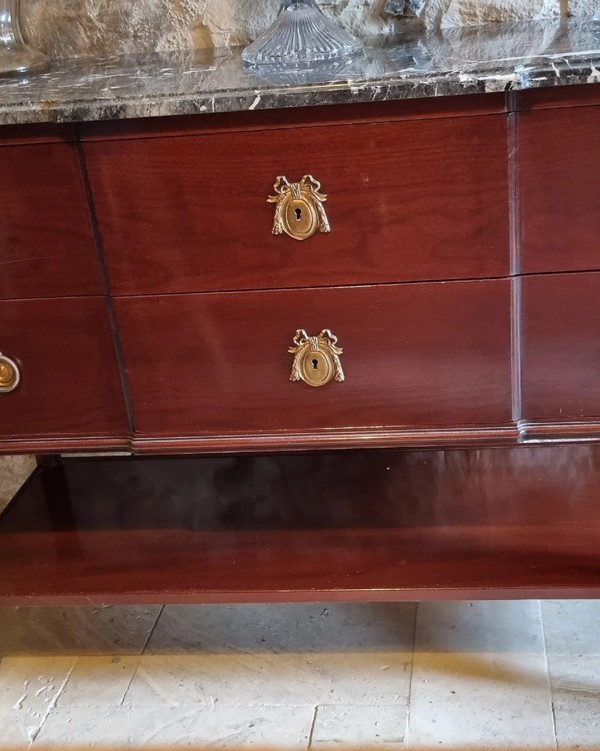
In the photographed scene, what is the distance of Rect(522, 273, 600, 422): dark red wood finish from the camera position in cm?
106

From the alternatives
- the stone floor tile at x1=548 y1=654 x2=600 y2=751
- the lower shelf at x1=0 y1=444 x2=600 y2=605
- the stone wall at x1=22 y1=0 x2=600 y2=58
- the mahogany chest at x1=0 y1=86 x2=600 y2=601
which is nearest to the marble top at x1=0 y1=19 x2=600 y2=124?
the mahogany chest at x1=0 y1=86 x2=600 y2=601

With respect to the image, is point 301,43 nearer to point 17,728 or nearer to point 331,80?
point 331,80

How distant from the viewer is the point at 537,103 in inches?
38.2

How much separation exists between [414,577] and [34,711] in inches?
25.2

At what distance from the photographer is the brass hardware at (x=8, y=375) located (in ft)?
3.85

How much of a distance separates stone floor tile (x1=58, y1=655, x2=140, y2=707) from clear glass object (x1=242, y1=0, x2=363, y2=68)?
95 centimetres

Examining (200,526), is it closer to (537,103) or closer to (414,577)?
(414,577)

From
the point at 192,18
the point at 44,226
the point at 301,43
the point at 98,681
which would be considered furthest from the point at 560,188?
the point at 98,681

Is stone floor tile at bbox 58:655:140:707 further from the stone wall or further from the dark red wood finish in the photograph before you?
the stone wall

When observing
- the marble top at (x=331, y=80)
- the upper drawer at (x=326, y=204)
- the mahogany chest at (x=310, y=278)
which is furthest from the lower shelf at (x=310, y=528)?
the marble top at (x=331, y=80)

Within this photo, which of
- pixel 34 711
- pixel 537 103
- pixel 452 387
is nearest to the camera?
pixel 537 103

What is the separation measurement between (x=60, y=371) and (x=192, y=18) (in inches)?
24.6

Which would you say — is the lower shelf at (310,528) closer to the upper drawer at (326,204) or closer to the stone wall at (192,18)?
the upper drawer at (326,204)

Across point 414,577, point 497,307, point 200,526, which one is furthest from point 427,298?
point 200,526
